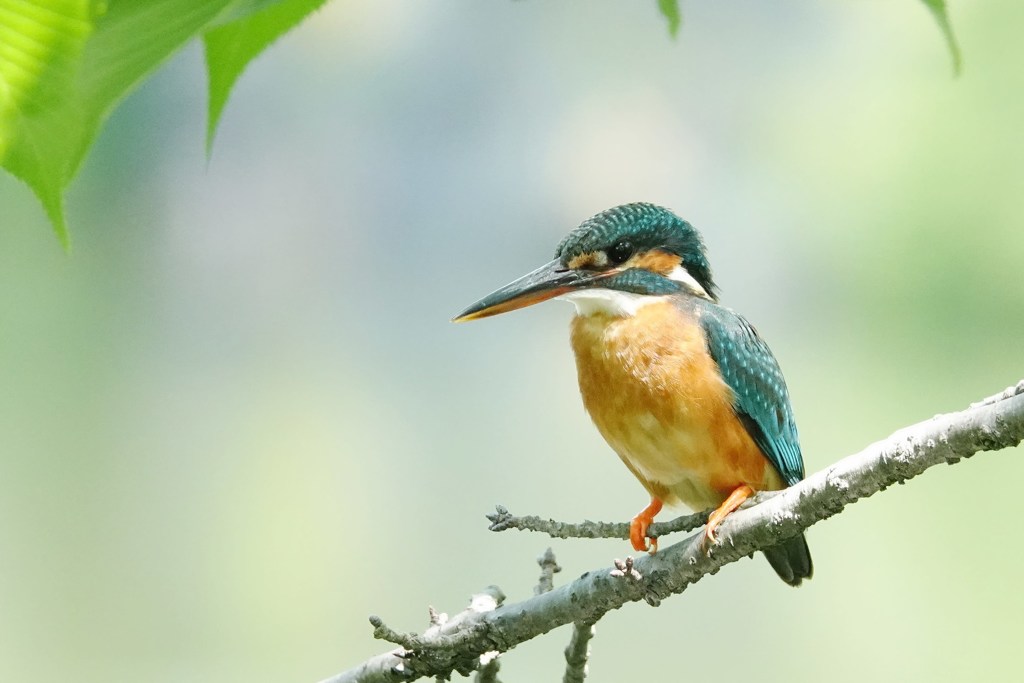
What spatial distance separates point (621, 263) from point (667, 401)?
6.2 inches

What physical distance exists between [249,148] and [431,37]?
51 centimetres

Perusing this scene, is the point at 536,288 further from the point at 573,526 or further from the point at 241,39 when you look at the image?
the point at 241,39

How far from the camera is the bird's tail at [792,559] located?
44.4 inches

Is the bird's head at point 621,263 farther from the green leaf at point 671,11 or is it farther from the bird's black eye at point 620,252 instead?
the green leaf at point 671,11

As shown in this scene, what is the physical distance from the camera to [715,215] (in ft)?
7.34

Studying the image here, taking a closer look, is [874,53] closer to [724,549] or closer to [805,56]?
[805,56]

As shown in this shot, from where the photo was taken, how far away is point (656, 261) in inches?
43.6

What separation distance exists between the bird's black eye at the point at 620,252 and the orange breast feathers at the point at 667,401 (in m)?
0.06

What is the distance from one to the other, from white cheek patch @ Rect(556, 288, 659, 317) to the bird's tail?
0.31 metres

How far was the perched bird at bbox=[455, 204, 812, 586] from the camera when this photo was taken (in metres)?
1.03

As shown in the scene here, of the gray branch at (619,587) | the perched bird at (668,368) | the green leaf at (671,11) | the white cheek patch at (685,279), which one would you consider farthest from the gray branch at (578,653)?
the green leaf at (671,11)

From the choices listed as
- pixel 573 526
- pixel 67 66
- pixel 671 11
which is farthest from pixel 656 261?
pixel 67 66

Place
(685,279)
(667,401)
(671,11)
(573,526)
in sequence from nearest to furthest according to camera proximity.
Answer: (671,11), (573,526), (667,401), (685,279)

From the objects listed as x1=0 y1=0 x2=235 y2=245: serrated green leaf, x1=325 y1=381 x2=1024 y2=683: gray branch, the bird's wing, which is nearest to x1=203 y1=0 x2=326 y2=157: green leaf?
x1=0 y1=0 x2=235 y2=245: serrated green leaf
